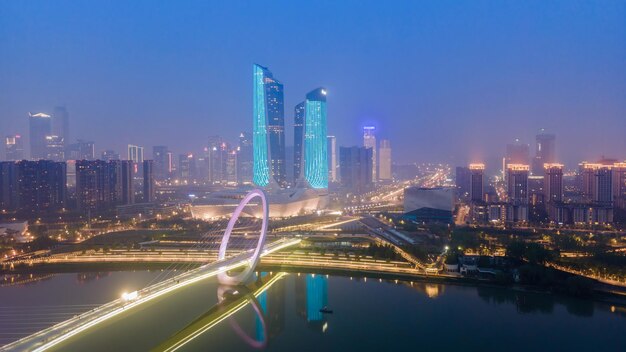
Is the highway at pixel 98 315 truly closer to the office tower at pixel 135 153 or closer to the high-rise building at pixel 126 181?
the high-rise building at pixel 126 181

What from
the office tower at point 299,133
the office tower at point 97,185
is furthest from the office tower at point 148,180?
the office tower at point 299,133

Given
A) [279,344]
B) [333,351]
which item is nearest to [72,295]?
[279,344]

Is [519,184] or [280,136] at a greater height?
[280,136]

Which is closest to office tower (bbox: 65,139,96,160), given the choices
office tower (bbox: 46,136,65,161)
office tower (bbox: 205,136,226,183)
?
office tower (bbox: 46,136,65,161)

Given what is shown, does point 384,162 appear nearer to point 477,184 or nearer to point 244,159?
point 244,159

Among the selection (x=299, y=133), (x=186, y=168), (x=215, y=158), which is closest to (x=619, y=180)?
(x=299, y=133)

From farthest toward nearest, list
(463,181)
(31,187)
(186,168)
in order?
(186,168) → (463,181) → (31,187)

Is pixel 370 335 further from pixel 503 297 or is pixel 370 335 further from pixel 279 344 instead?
pixel 503 297

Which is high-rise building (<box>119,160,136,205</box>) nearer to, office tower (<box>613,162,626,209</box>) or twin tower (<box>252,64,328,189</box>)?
twin tower (<box>252,64,328,189</box>)

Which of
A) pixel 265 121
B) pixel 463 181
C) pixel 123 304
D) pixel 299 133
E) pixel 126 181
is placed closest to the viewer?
pixel 123 304

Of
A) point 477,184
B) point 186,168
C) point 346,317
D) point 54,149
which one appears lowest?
point 346,317
